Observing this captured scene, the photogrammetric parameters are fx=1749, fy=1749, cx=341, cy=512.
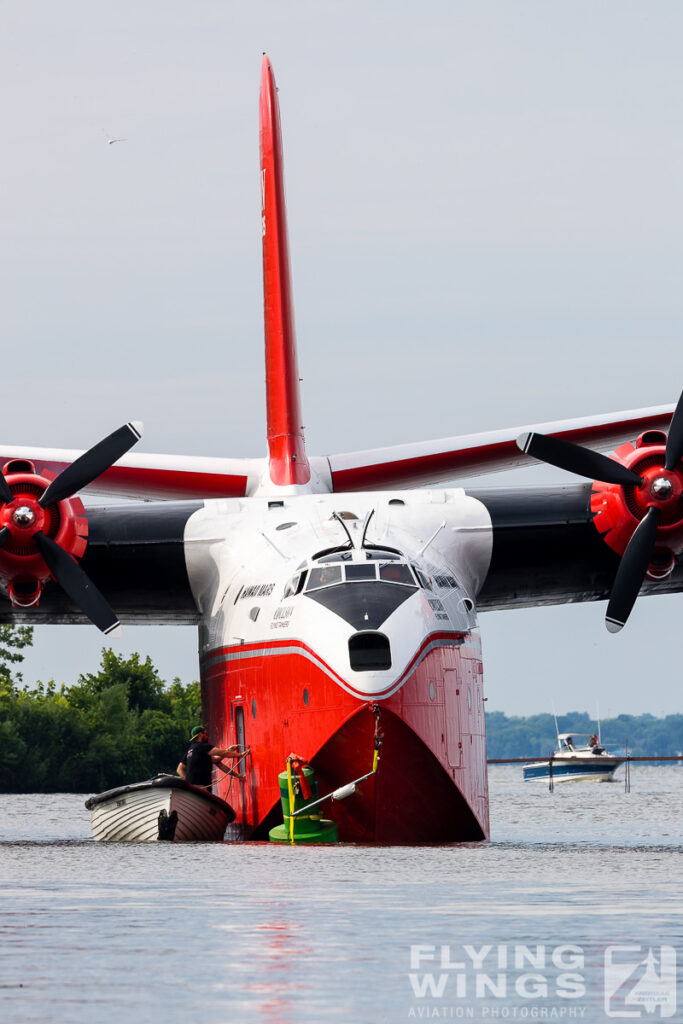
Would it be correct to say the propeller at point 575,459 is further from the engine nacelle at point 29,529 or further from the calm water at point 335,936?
the engine nacelle at point 29,529

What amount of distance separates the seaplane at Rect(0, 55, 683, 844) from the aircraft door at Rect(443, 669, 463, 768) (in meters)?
0.05

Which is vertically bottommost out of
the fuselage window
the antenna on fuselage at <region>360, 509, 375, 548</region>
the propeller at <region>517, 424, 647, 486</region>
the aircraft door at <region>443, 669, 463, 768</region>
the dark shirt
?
the dark shirt

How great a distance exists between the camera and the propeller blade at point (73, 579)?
24.2 metres

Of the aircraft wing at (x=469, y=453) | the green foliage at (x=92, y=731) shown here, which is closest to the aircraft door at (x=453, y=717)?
the aircraft wing at (x=469, y=453)

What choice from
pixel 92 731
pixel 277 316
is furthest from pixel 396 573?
pixel 92 731

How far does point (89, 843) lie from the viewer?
24219 millimetres

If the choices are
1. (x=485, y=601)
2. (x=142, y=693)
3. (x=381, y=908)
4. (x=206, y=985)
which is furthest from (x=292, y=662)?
(x=142, y=693)

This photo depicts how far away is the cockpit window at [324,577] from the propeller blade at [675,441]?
16.5 ft

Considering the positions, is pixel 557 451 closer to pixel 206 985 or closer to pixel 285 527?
pixel 285 527

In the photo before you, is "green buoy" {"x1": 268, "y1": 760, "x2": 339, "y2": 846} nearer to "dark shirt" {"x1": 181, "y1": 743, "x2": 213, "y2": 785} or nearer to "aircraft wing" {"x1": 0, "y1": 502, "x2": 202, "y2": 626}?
"dark shirt" {"x1": 181, "y1": 743, "x2": 213, "y2": 785}

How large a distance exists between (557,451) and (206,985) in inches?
615

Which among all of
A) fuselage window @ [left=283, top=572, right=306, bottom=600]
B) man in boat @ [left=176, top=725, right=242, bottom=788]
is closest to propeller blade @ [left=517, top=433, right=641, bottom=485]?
fuselage window @ [left=283, top=572, right=306, bottom=600]

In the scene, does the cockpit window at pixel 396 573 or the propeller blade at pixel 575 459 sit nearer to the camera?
the cockpit window at pixel 396 573

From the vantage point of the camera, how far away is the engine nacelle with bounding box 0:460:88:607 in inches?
954
